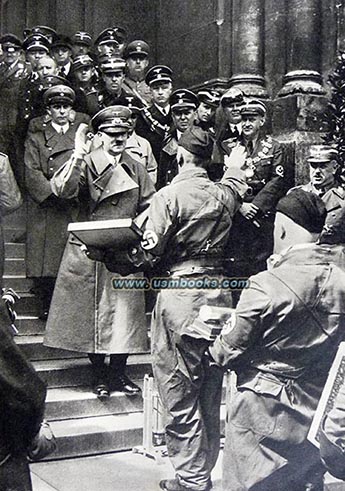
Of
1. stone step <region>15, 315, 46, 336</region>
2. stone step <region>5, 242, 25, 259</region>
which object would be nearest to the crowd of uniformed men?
stone step <region>15, 315, 46, 336</region>

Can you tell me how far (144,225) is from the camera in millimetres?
4359

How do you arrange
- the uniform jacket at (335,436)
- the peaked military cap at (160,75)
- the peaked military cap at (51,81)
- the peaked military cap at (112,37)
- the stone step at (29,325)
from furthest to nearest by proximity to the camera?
the peaked military cap at (112,37) < the peaked military cap at (160,75) < the peaked military cap at (51,81) < the stone step at (29,325) < the uniform jacket at (335,436)

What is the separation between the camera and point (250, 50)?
25.0ft

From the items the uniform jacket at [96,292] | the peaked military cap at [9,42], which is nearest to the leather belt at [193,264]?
the uniform jacket at [96,292]

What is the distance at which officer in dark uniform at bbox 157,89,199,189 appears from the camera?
662 cm

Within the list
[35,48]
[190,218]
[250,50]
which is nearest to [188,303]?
[190,218]

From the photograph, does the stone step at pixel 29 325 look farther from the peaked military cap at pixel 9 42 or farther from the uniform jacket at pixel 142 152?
the peaked military cap at pixel 9 42

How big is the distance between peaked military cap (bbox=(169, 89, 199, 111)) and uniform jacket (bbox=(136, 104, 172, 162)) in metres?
0.26

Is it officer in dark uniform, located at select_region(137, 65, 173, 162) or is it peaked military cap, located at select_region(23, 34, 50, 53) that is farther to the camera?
peaked military cap, located at select_region(23, 34, 50, 53)

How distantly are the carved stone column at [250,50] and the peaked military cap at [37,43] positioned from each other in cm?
184

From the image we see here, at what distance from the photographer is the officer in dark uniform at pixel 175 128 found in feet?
21.7

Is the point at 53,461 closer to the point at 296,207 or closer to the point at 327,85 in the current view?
the point at 296,207

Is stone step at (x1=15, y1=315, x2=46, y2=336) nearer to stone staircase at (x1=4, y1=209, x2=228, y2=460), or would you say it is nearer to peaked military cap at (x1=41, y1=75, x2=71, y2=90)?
A: stone staircase at (x1=4, y1=209, x2=228, y2=460)

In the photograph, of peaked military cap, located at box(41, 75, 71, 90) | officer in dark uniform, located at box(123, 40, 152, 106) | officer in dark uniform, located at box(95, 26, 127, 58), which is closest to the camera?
peaked military cap, located at box(41, 75, 71, 90)
